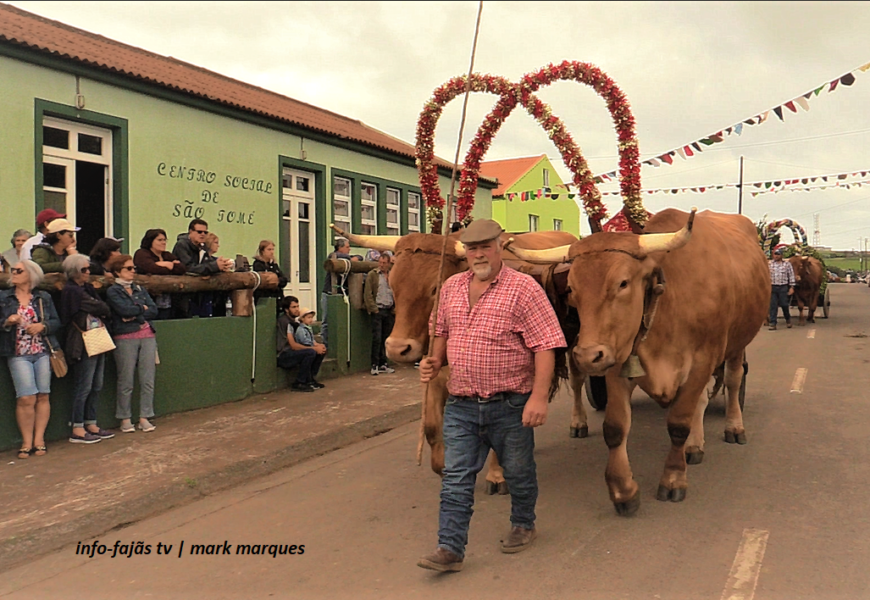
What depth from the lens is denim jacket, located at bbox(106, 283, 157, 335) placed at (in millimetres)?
6922

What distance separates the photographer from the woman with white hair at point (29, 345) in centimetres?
614

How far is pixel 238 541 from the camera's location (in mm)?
4496

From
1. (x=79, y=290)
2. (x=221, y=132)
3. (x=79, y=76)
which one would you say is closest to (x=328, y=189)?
(x=221, y=132)

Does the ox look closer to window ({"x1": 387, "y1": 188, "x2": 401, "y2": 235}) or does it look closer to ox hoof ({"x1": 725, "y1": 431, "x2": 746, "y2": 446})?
ox hoof ({"x1": 725, "y1": 431, "x2": 746, "y2": 446})

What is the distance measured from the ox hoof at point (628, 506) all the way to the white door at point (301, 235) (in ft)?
33.9

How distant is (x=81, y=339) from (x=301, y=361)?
127 inches

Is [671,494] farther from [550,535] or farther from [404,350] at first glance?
[404,350]

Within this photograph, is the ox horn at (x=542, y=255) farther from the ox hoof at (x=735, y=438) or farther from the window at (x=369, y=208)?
the window at (x=369, y=208)

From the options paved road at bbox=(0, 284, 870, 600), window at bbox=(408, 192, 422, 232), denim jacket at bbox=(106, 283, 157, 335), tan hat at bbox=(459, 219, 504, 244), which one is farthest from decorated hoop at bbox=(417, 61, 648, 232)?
window at bbox=(408, 192, 422, 232)

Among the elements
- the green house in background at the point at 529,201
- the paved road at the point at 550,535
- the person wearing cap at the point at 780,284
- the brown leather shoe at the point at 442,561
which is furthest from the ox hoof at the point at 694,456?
the green house in background at the point at 529,201

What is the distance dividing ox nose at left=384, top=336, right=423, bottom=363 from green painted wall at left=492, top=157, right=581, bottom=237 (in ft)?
70.3

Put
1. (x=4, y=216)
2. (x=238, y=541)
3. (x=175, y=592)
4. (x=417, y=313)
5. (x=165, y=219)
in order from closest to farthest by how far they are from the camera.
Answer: (x=175, y=592) < (x=238, y=541) < (x=417, y=313) < (x=4, y=216) < (x=165, y=219)

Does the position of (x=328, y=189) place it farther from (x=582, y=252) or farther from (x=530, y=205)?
(x=530, y=205)

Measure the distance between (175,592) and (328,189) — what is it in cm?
1183
